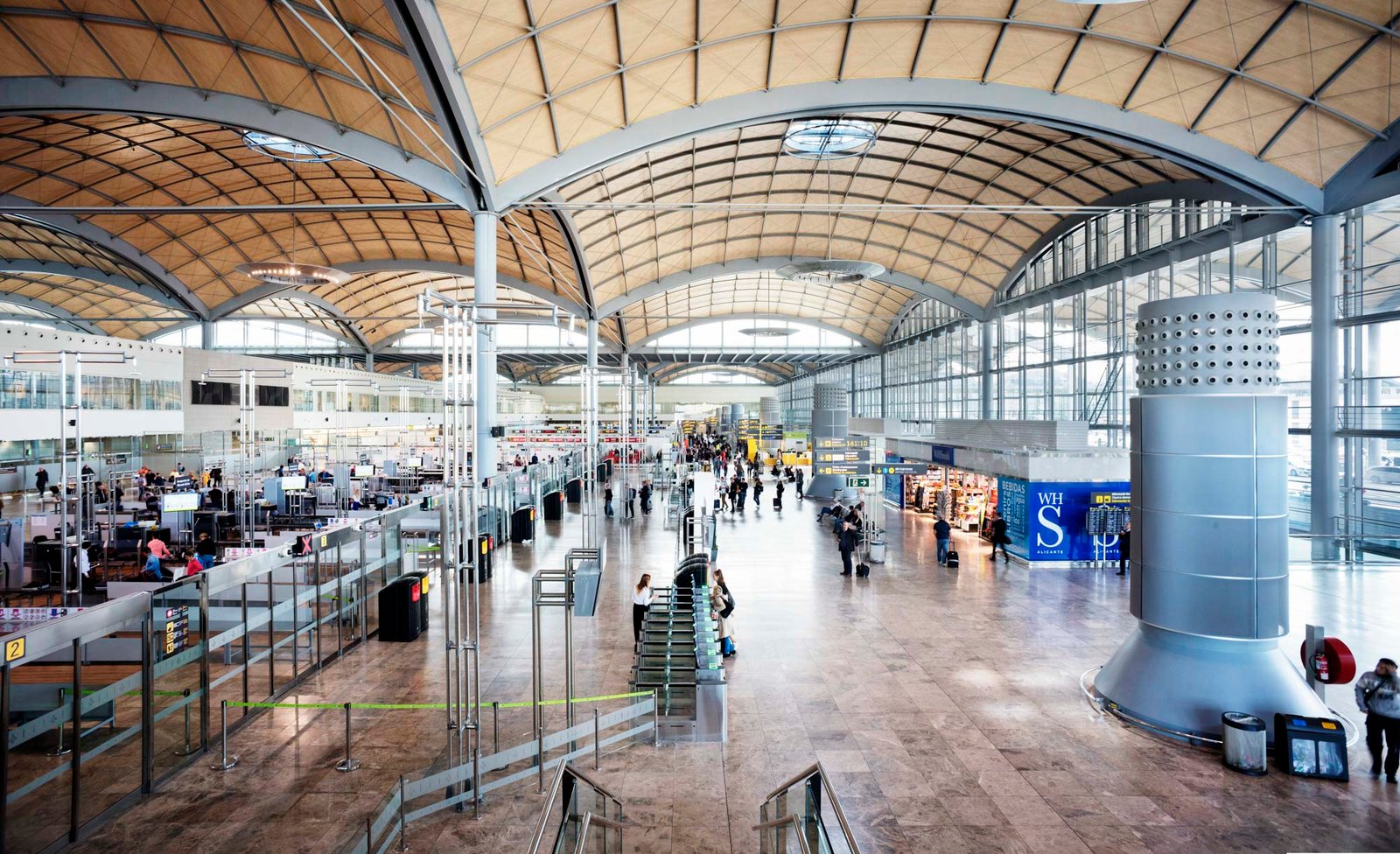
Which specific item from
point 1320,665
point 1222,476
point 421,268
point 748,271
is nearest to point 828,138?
point 748,271

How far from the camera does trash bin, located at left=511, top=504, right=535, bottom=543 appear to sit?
21.0 meters

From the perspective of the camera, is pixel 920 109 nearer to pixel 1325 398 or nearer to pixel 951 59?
pixel 951 59

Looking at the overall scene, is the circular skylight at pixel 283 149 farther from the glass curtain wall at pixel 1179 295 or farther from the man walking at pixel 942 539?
the glass curtain wall at pixel 1179 295

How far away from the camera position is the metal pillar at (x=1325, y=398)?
1833 centimetres

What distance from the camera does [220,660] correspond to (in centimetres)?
1061

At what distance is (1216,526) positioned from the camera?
28.0 feet

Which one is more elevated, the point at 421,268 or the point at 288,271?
the point at 421,268

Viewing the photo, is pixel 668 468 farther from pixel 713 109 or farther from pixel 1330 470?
pixel 1330 470

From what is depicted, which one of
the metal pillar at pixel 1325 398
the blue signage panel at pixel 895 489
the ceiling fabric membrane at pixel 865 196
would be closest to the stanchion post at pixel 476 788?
the ceiling fabric membrane at pixel 865 196

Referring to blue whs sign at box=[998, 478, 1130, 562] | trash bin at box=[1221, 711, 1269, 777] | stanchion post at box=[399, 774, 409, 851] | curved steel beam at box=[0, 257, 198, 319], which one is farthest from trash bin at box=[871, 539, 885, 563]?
curved steel beam at box=[0, 257, 198, 319]

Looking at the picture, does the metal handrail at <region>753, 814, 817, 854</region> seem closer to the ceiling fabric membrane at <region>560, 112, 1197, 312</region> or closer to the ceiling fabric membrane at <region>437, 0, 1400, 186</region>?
the ceiling fabric membrane at <region>437, 0, 1400, 186</region>

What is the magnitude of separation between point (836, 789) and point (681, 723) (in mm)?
1858

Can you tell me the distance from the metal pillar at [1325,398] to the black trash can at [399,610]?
20.4m

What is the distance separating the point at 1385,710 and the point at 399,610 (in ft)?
40.3
